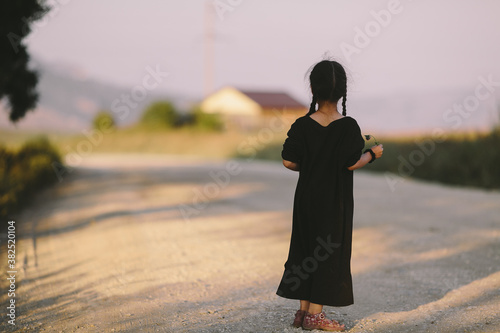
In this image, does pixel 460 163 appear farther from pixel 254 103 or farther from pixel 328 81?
Answer: pixel 254 103

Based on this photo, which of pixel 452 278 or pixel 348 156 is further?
pixel 452 278

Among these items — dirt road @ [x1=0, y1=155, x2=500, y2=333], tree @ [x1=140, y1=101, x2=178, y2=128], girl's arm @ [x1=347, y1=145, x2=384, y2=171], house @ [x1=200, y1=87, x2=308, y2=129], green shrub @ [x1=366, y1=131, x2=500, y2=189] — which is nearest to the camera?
girl's arm @ [x1=347, y1=145, x2=384, y2=171]

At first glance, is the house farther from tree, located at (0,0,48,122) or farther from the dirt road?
the dirt road

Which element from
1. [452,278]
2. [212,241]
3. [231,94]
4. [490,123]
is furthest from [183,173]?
[231,94]

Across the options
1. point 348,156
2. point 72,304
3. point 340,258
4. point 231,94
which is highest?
point 231,94

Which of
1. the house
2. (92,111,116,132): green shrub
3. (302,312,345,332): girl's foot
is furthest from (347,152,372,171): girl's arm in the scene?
the house

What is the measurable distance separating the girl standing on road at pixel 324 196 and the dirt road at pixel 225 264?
34 centimetres

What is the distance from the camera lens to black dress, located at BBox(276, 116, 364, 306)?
13.5 ft

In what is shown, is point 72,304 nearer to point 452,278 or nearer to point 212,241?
point 212,241

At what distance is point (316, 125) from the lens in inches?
165

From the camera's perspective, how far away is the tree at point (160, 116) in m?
49.5

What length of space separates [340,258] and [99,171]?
17.6 metres

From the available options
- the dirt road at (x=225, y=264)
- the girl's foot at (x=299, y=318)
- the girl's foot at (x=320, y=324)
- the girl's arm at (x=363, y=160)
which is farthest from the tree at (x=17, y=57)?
the girl's foot at (x=320, y=324)

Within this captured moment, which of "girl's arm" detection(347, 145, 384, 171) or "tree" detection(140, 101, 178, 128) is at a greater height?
"tree" detection(140, 101, 178, 128)
